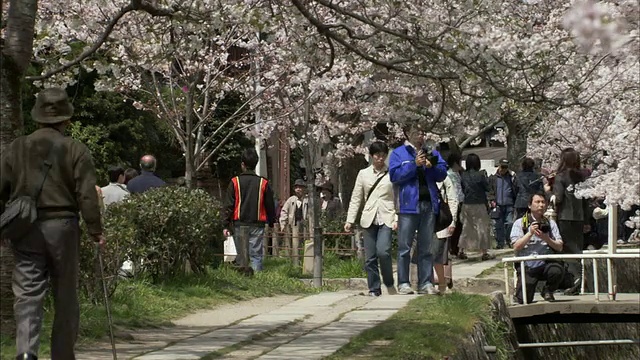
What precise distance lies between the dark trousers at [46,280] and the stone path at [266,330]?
1.18 metres

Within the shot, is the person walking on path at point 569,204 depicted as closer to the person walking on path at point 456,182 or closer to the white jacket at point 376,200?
the person walking on path at point 456,182

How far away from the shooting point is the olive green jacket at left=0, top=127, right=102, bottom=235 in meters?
7.42

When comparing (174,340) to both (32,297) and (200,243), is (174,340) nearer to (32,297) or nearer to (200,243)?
(32,297)

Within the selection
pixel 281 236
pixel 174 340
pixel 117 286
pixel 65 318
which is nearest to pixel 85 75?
pixel 281 236

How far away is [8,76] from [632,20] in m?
4.78

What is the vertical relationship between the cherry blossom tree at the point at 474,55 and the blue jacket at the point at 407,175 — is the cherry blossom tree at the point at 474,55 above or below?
above

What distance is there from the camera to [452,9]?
11977 mm

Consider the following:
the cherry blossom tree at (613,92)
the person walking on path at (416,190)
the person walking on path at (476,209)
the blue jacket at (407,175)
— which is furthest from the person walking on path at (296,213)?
the blue jacket at (407,175)

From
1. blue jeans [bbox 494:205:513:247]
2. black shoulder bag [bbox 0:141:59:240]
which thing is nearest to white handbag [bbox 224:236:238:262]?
blue jeans [bbox 494:205:513:247]

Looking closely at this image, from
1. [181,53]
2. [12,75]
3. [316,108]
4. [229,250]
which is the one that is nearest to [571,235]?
[229,250]

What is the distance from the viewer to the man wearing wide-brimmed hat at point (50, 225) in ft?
24.2

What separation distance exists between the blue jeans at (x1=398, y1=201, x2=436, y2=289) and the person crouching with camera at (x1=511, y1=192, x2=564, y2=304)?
119cm

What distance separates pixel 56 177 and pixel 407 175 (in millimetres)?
5891

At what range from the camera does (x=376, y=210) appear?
43.8 ft
